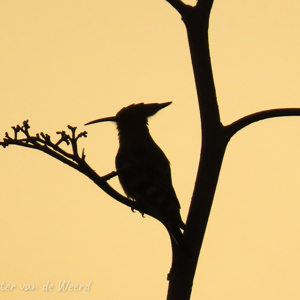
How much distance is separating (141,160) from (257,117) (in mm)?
2259

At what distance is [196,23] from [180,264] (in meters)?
1.26

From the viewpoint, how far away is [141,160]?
4.73 meters

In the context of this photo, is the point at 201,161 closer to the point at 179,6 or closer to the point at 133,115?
the point at 179,6

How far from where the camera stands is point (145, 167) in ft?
15.1

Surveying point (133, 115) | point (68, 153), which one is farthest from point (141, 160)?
point (68, 153)

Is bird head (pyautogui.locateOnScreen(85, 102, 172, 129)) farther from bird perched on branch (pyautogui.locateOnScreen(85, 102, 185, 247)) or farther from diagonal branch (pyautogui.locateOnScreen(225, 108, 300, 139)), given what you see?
diagonal branch (pyautogui.locateOnScreen(225, 108, 300, 139))

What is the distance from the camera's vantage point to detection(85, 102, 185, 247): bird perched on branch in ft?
13.9

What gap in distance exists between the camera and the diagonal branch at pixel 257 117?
256 cm

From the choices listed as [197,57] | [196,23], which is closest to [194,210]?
[197,57]

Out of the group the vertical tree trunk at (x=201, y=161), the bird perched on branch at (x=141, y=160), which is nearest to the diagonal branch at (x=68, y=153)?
the vertical tree trunk at (x=201, y=161)

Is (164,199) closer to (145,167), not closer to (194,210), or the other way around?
(145,167)

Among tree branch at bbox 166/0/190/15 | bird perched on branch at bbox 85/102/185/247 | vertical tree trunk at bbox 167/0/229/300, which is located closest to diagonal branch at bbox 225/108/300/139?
vertical tree trunk at bbox 167/0/229/300

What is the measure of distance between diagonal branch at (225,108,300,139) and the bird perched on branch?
1448 mm

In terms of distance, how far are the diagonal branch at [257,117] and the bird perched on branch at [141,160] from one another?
145cm
